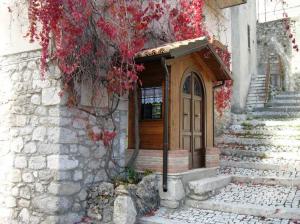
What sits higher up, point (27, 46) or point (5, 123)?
point (27, 46)

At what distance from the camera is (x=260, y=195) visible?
6016 millimetres

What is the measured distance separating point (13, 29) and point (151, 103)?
2.61 metres

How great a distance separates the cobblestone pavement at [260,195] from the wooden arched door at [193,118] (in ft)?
2.72

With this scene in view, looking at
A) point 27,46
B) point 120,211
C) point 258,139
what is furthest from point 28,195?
point 258,139

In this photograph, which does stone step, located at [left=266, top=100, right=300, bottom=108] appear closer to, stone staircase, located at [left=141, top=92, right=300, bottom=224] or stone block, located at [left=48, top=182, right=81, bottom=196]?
stone staircase, located at [left=141, top=92, right=300, bottom=224]

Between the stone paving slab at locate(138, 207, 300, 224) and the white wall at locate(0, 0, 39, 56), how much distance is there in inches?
127

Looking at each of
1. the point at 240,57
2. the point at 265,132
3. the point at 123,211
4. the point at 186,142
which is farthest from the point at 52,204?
the point at 240,57

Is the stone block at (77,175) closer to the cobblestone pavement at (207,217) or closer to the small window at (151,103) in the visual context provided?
the cobblestone pavement at (207,217)

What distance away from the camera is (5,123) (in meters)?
5.67

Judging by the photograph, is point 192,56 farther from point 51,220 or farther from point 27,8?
point 51,220

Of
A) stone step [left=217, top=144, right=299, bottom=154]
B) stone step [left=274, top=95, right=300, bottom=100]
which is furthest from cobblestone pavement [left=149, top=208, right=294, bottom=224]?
stone step [left=274, top=95, right=300, bottom=100]

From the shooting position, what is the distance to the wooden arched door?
247 inches

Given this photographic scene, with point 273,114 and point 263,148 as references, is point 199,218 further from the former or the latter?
point 273,114

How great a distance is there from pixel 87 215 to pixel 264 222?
8.65 ft
